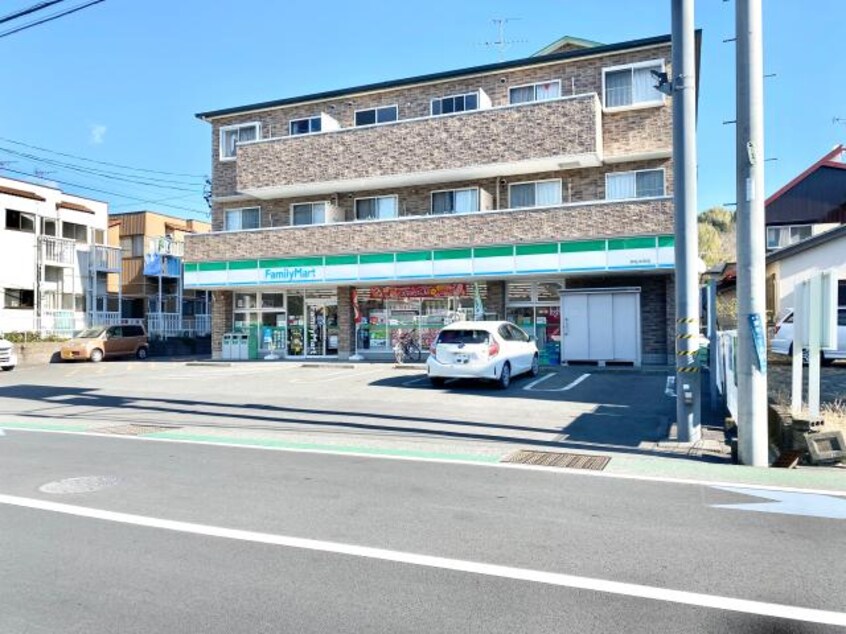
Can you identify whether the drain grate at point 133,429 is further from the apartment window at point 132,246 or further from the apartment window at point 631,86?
the apartment window at point 132,246

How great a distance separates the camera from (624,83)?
858 inches

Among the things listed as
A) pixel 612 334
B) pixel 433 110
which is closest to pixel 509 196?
pixel 433 110

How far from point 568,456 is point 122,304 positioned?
35918mm

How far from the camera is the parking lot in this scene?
10133 mm


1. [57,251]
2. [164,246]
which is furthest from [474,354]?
[164,246]

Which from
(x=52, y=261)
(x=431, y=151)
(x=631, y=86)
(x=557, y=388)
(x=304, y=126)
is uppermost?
(x=304, y=126)

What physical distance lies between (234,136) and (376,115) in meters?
6.59

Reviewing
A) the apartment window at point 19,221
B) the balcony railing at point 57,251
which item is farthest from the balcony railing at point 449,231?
the apartment window at point 19,221

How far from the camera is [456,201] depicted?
2369 cm

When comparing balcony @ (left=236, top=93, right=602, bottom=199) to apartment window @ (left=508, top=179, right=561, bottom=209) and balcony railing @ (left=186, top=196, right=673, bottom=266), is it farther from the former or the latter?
balcony railing @ (left=186, top=196, right=673, bottom=266)

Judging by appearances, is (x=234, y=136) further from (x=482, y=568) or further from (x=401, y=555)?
(x=482, y=568)

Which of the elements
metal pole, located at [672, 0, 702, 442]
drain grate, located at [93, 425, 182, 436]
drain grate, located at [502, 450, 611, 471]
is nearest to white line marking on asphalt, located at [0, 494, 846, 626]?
drain grate, located at [502, 450, 611, 471]

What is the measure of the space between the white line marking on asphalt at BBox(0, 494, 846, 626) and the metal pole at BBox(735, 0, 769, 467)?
4.58 m

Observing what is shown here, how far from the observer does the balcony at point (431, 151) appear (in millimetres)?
20750
